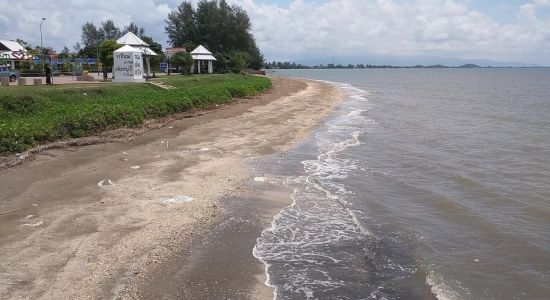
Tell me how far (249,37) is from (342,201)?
80.0 meters

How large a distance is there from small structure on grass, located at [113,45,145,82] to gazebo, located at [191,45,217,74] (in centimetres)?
2367

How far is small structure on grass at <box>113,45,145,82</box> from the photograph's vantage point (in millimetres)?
34250

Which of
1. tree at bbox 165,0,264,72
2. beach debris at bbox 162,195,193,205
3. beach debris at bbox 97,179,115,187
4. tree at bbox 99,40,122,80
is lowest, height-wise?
beach debris at bbox 162,195,193,205

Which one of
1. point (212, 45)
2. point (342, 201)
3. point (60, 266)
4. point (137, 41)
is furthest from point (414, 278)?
point (212, 45)

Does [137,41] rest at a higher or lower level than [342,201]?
higher

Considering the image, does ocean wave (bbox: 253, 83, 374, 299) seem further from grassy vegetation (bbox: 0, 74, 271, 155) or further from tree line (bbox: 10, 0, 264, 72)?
tree line (bbox: 10, 0, 264, 72)

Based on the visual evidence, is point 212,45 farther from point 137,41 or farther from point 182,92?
point 182,92

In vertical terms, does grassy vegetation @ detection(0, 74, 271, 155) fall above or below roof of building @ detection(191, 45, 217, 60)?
below

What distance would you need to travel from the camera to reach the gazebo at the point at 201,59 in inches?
2331

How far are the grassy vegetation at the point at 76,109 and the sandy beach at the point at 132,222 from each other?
1.12 meters

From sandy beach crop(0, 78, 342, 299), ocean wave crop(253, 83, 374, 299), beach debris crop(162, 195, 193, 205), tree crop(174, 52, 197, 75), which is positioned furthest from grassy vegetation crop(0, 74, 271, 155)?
tree crop(174, 52, 197, 75)

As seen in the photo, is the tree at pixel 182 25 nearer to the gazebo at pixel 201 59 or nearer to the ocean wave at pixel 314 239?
the gazebo at pixel 201 59

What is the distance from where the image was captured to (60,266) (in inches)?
286

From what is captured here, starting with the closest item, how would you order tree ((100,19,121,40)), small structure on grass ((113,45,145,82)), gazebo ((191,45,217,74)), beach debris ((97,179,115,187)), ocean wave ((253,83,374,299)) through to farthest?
ocean wave ((253,83,374,299)) → beach debris ((97,179,115,187)) → small structure on grass ((113,45,145,82)) → gazebo ((191,45,217,74)) → tree ((100,19,121,40))
